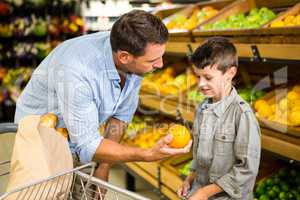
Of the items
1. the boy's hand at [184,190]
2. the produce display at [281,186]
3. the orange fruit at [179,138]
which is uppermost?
the orange fruit at [179,138]

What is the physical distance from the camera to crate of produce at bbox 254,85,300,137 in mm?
2279

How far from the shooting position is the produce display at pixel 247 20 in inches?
109

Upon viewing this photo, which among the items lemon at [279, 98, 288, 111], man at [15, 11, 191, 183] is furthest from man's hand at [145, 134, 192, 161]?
lemon at [279, 98, 288, 111]

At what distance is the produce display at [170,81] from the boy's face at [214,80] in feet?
5.17

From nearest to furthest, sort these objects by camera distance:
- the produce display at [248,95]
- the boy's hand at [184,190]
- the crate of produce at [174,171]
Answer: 1. the boy's hand at [184,190]
2. the produce display at [248,95]
3. the crate of produce at [174,171]

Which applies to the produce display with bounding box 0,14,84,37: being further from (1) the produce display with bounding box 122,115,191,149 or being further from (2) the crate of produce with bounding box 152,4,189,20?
(1) the produce display with bounding box 122,115,191,149

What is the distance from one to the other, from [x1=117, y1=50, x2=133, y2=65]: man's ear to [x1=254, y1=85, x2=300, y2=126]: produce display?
106 cm

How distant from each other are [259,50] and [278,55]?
169 millimetres

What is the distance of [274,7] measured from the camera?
3.06 metres

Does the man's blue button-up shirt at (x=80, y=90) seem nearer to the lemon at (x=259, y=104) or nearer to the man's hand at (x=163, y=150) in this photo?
the man's hand at (x=163, y=150)

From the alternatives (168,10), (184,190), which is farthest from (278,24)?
(168,10)

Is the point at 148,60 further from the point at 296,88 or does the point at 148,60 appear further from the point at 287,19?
the point at 296,88

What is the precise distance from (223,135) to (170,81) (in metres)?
2.11

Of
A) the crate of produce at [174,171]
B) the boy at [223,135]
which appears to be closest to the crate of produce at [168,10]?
the crate of produce at [174,171]
